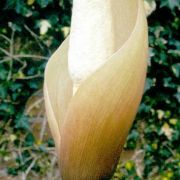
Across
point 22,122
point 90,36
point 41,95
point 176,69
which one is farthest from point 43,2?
point 90,36

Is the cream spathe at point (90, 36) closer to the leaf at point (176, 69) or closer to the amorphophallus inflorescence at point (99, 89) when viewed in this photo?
the amorphophallus inflorescence at point (99, 89)

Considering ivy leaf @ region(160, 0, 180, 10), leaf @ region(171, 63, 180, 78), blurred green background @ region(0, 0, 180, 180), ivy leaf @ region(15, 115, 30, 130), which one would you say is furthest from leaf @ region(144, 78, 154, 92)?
ivy leaf @ region(15, 115, 30, 130)

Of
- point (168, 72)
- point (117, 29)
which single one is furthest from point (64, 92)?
point (168, 72)

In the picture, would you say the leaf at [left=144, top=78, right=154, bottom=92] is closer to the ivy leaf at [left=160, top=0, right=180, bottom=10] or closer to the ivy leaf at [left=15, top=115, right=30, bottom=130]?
the ivy leaf at [left=160, top=0, right=180, bottom=10]

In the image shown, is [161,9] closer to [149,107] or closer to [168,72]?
[168,72]

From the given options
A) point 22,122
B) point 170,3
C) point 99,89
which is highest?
point 99,89

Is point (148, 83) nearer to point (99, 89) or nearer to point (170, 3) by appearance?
point (170, 3)

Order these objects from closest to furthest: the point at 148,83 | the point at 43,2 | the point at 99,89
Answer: the point at 99,89
the point at 43,2
the point at 148,83
